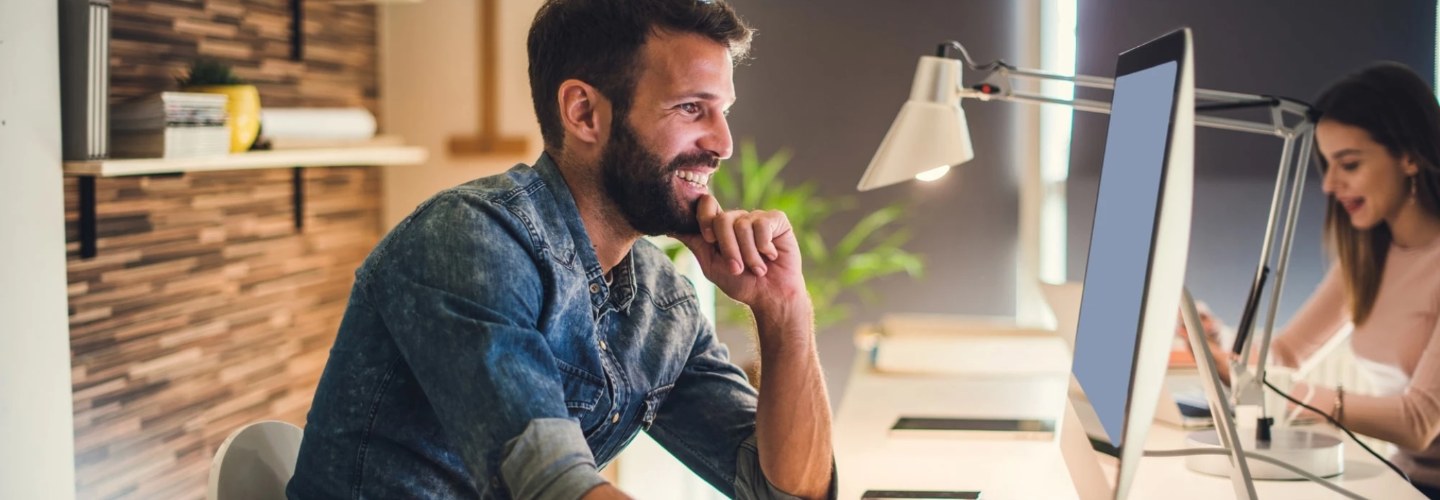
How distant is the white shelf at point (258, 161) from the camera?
6.49 feet

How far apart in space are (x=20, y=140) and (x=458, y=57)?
54.8 inches

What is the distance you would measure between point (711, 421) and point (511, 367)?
494 mm

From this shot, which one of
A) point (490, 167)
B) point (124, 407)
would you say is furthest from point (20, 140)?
point (490, 167)

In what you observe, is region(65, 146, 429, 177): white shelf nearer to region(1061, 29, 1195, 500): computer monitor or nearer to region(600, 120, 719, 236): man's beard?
region(600, 120, 719, 236): man's beard

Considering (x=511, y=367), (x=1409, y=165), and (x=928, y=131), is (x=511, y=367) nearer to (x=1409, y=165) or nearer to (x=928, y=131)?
(x=928, y=131)

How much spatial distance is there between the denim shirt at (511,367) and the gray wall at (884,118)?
2.48 m

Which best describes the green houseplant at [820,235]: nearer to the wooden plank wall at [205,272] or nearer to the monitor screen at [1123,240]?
the wooden plank wall at [205,272]

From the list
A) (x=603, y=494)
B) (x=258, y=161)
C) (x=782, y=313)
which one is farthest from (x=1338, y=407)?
(x=258, y=161)

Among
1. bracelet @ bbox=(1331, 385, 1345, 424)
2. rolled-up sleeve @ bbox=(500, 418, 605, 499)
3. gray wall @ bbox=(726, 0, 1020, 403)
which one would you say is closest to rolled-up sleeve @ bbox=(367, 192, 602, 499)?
rolled-up sleeve @ bbox=(500, 418, 605, 499)

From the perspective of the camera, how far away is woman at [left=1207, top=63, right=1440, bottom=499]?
88.8 inches

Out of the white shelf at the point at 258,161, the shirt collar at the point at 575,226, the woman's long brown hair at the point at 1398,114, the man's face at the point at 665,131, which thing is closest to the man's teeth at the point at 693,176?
the man's face at the point at 665,131

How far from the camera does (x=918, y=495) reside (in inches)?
61.4

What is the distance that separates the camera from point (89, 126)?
1982 mm

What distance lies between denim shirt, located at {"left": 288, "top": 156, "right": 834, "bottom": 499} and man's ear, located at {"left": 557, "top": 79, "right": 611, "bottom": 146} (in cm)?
5
